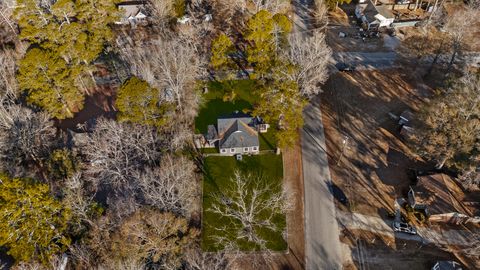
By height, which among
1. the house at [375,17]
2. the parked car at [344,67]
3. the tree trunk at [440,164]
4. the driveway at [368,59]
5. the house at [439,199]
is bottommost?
the house at [439,199]

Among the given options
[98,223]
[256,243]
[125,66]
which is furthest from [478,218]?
[125,66]

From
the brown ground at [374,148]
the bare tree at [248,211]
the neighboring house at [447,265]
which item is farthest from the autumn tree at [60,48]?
the neighboring house at [447,265]

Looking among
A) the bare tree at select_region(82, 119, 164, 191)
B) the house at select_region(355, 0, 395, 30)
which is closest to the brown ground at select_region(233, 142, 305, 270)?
the bare tree at select_region(82, 119, 164, 191)

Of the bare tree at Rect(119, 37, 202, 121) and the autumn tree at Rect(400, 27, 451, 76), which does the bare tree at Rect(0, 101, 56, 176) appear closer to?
the bare tree at Rect(119, 37, 202, 121)

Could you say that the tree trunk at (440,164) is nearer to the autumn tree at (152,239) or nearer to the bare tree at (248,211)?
the bare tree at (248,211)

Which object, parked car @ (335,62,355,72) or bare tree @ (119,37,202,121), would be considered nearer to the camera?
bare tree @ (119,37,202,121)

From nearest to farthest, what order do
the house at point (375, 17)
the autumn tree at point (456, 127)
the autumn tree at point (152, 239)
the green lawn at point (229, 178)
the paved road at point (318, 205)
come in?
the autumn tree at point (152, 239) < the paved road at point (318, 205) < the autumn tree at point (456, 127) < the green lawn at point (229, 178) < the house at point (375, 17)
